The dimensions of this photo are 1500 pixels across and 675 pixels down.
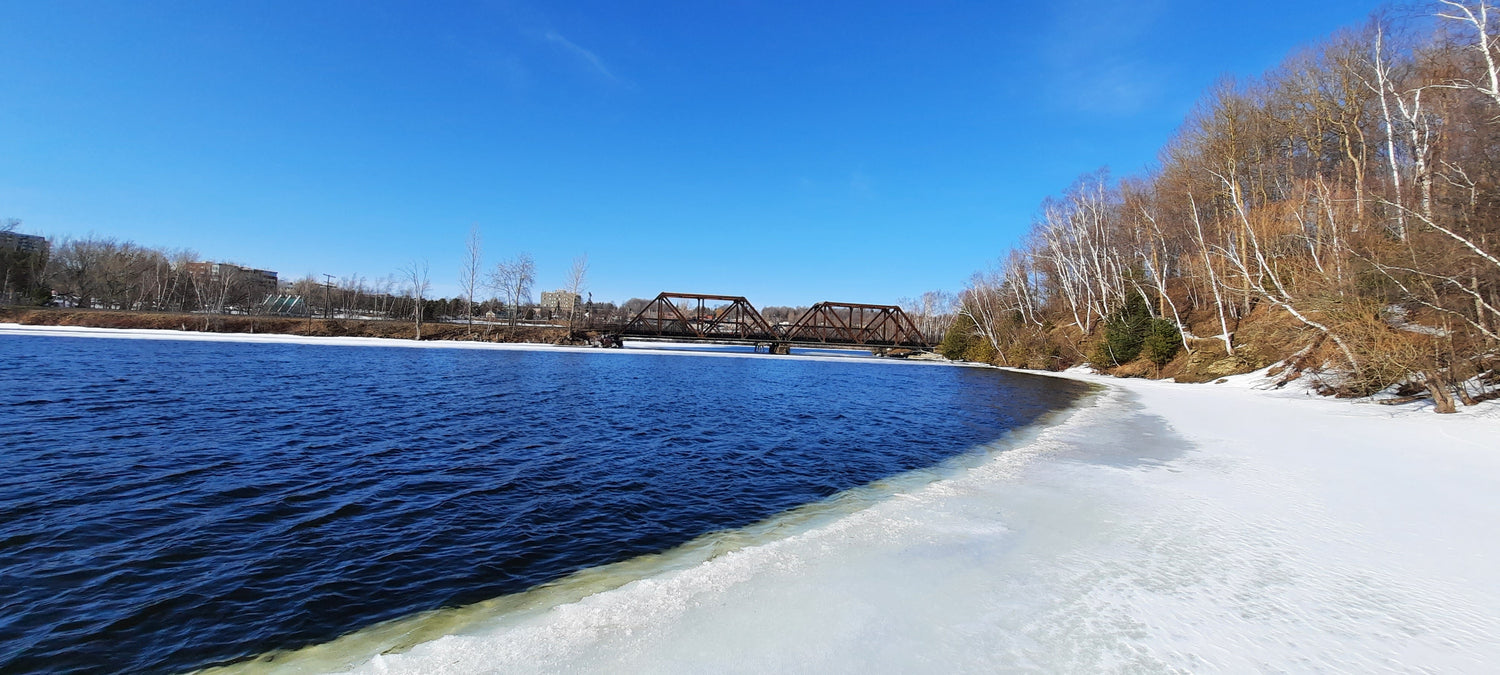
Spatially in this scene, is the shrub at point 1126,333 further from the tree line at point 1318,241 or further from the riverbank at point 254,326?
the riverbank at point 254,326

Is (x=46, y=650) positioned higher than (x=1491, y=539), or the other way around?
(x=1491, y=539)

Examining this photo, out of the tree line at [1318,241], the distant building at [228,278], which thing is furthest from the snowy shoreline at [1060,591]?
the distant building at [228,278]

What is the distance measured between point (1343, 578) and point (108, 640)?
9.91 meters

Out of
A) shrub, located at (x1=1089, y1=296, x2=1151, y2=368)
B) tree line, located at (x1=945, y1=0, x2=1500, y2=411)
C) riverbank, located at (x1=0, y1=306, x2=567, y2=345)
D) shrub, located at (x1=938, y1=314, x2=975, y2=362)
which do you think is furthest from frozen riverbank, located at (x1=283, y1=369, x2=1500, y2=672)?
riverbank, located at (x1=0, y1=306, x2=567, y2=345)

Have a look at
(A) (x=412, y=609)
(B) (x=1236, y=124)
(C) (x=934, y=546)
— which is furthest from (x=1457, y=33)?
(A) (x=412, y=609)

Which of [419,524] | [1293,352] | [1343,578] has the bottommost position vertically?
[419,524]

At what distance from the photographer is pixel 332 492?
25.6 feet

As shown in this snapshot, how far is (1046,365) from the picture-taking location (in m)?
44.6

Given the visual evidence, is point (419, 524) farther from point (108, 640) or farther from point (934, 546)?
point (934, 546)

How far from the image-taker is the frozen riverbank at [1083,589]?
3.61 metres

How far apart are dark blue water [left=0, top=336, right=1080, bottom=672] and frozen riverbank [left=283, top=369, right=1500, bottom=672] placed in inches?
55.5

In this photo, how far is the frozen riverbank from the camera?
11.8 ft

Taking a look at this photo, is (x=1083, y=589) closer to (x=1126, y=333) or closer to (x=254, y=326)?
(x=1126, y=333)

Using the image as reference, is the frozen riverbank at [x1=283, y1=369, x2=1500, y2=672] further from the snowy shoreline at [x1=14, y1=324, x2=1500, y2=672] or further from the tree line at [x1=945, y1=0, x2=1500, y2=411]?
the tree line at [x1=945, y1=0, x2=1500, y2=411]
